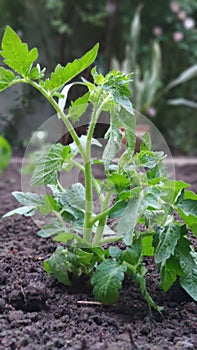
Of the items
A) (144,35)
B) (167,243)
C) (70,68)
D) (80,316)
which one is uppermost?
(144,35)

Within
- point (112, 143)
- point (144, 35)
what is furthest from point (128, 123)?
point (144, 35)

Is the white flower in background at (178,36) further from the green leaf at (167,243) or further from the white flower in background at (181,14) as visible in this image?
the green leaf at (167,243)

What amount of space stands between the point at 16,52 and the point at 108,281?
0.45 m

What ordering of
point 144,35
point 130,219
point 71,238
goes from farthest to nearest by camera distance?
point 144,35, point 71,238, point 130,219

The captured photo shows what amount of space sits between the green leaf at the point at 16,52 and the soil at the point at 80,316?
44 cm

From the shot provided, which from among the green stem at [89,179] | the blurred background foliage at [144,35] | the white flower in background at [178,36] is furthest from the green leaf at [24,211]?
the white flower in background at [178,36]

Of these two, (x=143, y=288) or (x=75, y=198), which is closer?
(x=143, y=288)

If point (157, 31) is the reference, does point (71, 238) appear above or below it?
below

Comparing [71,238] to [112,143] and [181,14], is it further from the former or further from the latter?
[181,14]

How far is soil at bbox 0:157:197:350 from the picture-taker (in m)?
0.88

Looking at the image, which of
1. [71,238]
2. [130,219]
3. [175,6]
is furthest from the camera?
[175,6]

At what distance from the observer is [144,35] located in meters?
5.03

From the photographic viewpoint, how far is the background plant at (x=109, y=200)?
0.96m

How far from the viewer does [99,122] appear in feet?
3.51
